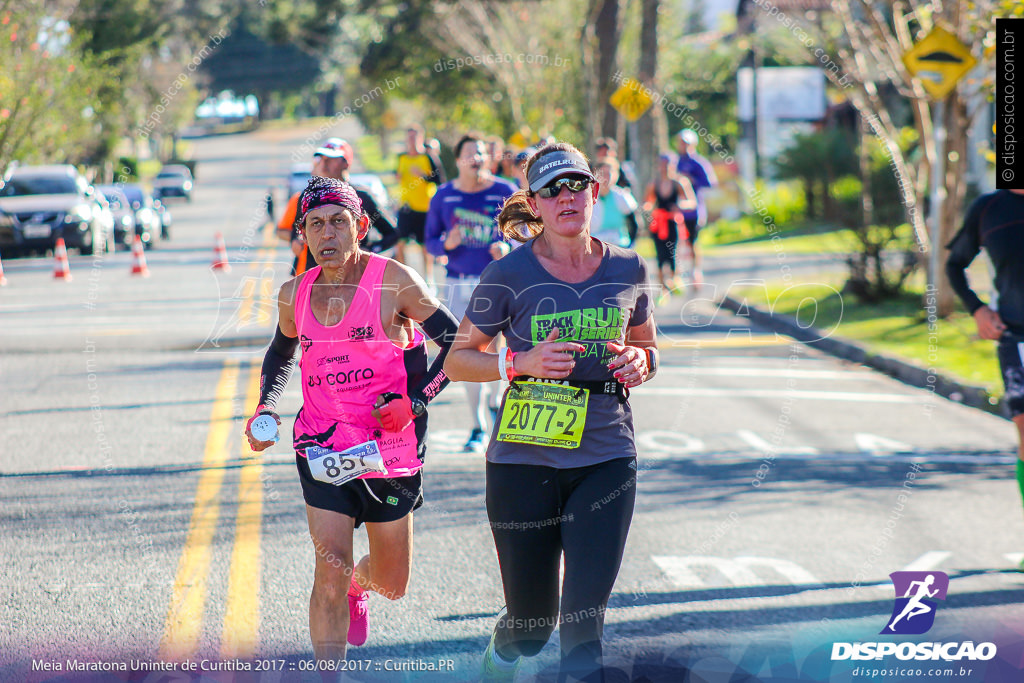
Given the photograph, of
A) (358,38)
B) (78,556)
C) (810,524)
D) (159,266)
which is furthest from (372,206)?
(358,38)

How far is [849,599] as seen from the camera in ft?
19.0

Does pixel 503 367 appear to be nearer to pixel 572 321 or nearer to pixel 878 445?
pixel 572 321

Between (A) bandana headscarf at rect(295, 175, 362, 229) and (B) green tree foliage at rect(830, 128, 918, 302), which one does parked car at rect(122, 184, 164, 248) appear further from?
(A) bandana headscarf at rect(295, 175, 362, 229)

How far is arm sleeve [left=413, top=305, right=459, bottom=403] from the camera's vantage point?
4.43 meters

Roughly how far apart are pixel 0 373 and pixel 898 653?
942cm

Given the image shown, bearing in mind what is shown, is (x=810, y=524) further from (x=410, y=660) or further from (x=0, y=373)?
(x=0, y=373)

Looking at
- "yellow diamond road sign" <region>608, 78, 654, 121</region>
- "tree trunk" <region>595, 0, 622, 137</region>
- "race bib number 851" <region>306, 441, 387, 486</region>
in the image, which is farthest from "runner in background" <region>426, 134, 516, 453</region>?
"tree trunk" <region>595, 0, 622, 137</region>

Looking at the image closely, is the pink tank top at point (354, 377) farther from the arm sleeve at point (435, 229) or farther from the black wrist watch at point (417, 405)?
the arm sleeve at point (435, 229)

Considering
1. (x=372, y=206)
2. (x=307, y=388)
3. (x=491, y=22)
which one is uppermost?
(x=491, y=22)

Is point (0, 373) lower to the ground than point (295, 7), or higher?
lower

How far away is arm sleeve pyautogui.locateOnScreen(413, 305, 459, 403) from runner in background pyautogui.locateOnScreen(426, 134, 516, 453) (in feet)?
13.3

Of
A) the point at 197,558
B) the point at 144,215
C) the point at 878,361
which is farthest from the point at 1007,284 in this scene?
the point at 144,215

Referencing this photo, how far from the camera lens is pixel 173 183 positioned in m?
51.4

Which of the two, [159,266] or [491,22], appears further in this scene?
[491,22]
